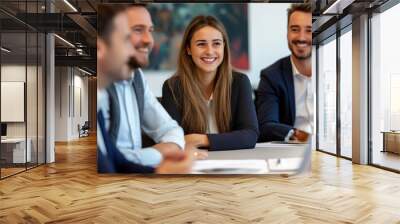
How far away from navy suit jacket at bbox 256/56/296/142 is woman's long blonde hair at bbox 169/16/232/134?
1.59 feet

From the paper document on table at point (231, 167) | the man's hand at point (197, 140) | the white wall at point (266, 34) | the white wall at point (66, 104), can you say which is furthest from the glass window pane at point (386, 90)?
the white wall at point (66, 104)

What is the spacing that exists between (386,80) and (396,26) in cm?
99

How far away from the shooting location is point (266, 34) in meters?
5.97

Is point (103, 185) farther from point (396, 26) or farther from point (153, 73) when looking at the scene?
point (396, 26)

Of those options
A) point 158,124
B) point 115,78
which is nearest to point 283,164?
point 158,124

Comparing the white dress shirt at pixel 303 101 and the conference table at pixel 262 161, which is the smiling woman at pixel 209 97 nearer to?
the conference table at pixel 262 161

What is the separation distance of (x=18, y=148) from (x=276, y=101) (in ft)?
14.8

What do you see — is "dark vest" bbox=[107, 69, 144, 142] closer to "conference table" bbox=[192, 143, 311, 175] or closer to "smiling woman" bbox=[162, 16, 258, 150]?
"smiling woman" bbox=[162, 16, 258, 150]

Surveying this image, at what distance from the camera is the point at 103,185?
5891mm

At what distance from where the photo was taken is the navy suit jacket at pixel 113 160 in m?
5.67

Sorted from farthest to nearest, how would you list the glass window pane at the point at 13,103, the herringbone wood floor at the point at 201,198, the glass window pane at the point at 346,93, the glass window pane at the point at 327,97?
the glass window pane at the point at 327,97 → the glass window pane at the point at 346,93 → the glass window pane at the point at 13,103 → the herringbone wood floor at the point at 201,198

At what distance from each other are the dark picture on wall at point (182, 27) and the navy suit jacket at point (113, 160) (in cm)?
107

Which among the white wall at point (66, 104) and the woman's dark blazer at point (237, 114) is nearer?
the woman's dark blazer at point (237, 114)

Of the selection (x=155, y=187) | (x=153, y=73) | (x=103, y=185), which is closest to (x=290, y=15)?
(x=153, y=73)
